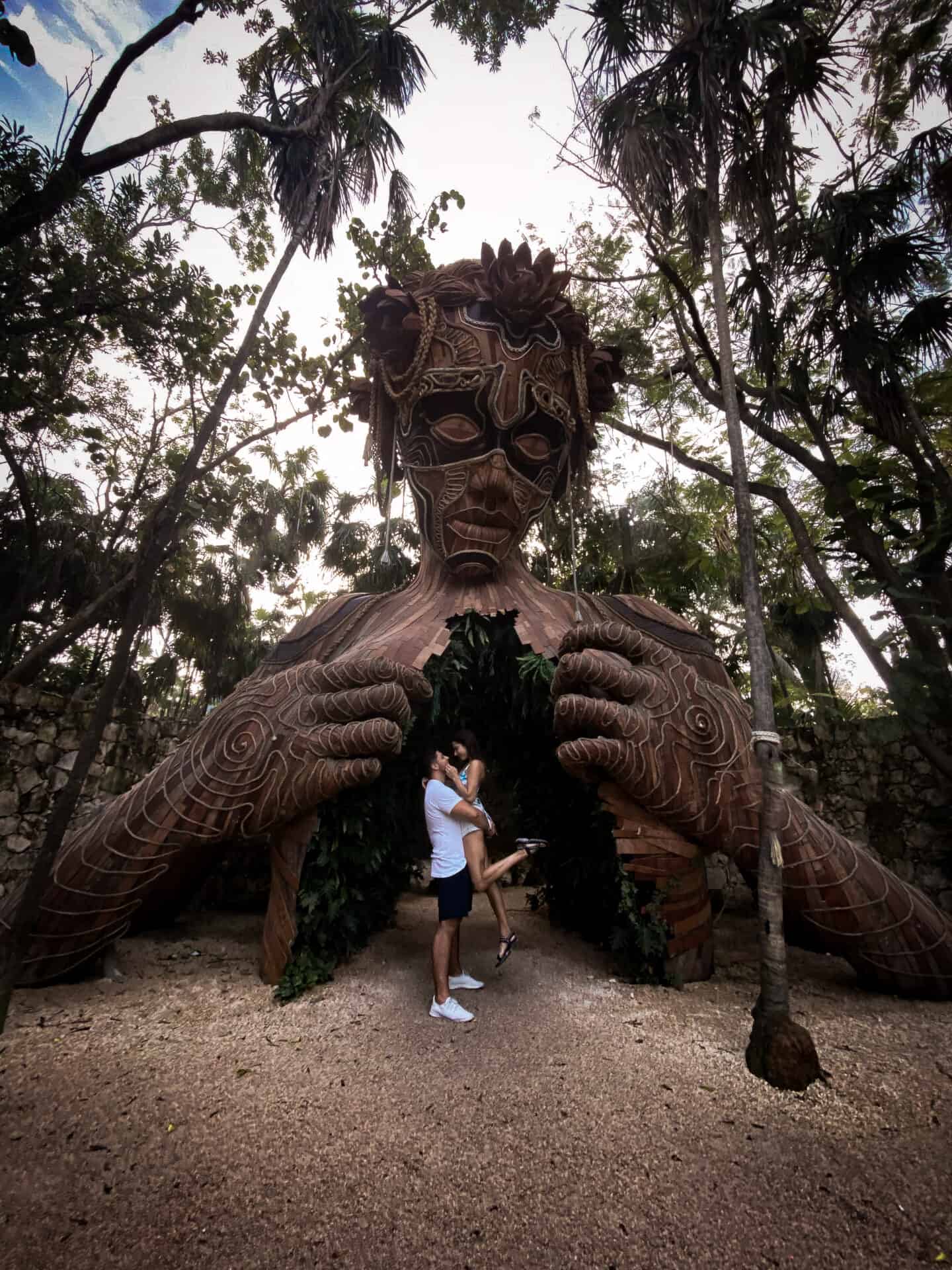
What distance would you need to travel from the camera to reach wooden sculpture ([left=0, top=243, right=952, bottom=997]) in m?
3.40

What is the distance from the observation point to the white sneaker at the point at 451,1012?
3.15 metres

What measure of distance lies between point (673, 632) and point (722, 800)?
126 cm

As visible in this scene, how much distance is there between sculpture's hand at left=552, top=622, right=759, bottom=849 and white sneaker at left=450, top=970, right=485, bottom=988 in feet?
4.52

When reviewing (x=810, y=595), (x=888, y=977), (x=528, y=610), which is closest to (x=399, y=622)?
(x=528, y=610)

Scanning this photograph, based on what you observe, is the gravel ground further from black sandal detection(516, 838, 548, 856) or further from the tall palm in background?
the tall palm in background

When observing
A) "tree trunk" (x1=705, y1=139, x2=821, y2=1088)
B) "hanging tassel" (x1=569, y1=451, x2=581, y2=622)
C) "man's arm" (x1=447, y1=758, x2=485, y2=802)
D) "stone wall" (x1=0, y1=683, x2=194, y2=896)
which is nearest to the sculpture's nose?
"hanging tassel" (x1=569, y1=451, x2=581, y2=622)

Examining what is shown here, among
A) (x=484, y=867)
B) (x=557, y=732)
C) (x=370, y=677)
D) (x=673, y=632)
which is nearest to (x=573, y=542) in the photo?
(x=673, y=632)

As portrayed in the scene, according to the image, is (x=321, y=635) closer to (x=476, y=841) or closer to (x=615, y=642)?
(x=476, y=841)

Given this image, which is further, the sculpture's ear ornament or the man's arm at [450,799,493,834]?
the sculpture's ear ornament

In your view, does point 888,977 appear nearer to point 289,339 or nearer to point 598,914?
point 598,914

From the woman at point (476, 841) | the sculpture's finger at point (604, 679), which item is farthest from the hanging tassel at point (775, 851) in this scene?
the woman at point (476, 841)

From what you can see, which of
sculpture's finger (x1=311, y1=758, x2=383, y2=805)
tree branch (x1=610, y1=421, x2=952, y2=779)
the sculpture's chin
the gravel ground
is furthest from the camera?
tree branch (x1=610, y1=421, x2=952, y2=779)

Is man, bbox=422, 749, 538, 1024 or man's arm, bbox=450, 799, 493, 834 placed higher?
man's arm, bbox=450, 799, 493, 834

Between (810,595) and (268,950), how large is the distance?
7.30m
